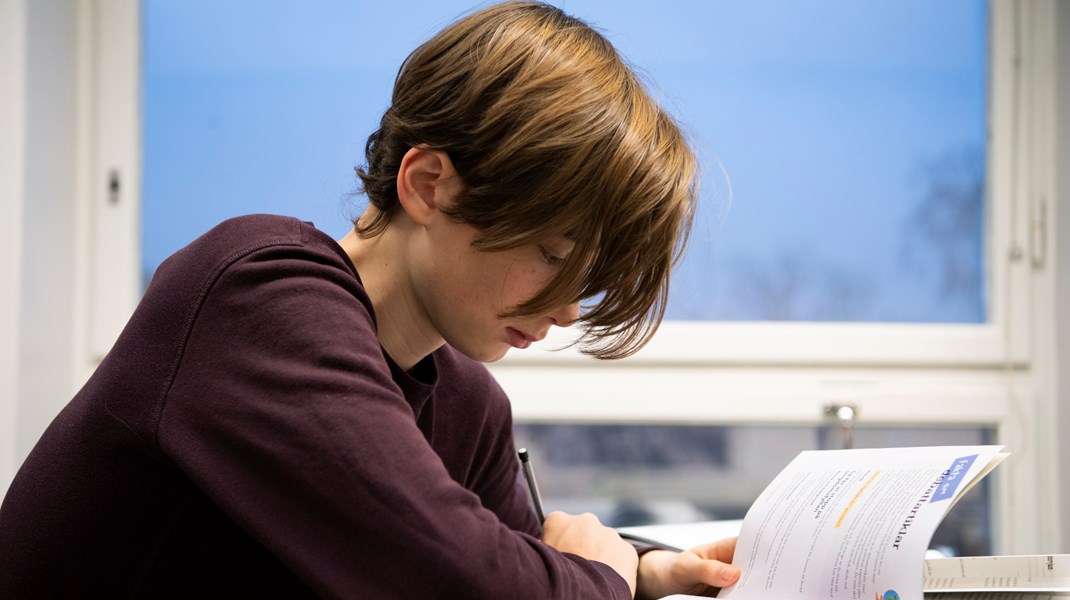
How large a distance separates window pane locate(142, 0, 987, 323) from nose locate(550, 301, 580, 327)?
1.06 meters

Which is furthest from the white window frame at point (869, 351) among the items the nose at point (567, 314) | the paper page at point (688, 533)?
the nose at point (567, 314)

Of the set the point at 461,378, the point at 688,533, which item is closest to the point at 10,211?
the point at 461,378

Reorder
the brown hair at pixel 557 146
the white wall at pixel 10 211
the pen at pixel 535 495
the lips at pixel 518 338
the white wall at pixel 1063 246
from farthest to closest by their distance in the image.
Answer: the white wall at pixel 1063 246 → the white wall at pixel 10 211 → the pen at pixel 535 495 → the lips at pixel 518 338 → the brown hair at pixel 557 146

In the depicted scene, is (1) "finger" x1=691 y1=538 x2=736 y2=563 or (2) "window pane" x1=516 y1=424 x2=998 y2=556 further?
(2) "window pane" x1=516 y1=424 x2=998 y2=556

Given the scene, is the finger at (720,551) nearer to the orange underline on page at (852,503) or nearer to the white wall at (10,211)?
the orange underline on page at (852,503)

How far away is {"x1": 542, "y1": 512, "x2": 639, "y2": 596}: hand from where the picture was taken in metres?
0.85

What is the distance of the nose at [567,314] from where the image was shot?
0.78m

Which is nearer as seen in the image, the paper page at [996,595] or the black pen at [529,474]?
the paper page at [996,595]

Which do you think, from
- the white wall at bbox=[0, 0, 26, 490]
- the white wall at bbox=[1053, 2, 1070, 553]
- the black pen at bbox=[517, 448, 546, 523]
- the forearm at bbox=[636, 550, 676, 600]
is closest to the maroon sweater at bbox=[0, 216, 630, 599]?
the forearm at bbox=[636, 550, 676, 600]

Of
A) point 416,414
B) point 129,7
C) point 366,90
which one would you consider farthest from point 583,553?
point 129,7

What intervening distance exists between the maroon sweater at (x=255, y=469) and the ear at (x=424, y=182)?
0.25ft

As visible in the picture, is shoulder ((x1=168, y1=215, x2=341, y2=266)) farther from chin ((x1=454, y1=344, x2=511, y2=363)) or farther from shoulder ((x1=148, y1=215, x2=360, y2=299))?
chin ((x1=454, y1=344, x2=511, y2=363))

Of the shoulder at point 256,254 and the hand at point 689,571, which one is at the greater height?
the shoulder at point 256,254

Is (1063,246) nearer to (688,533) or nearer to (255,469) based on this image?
(688,533)
